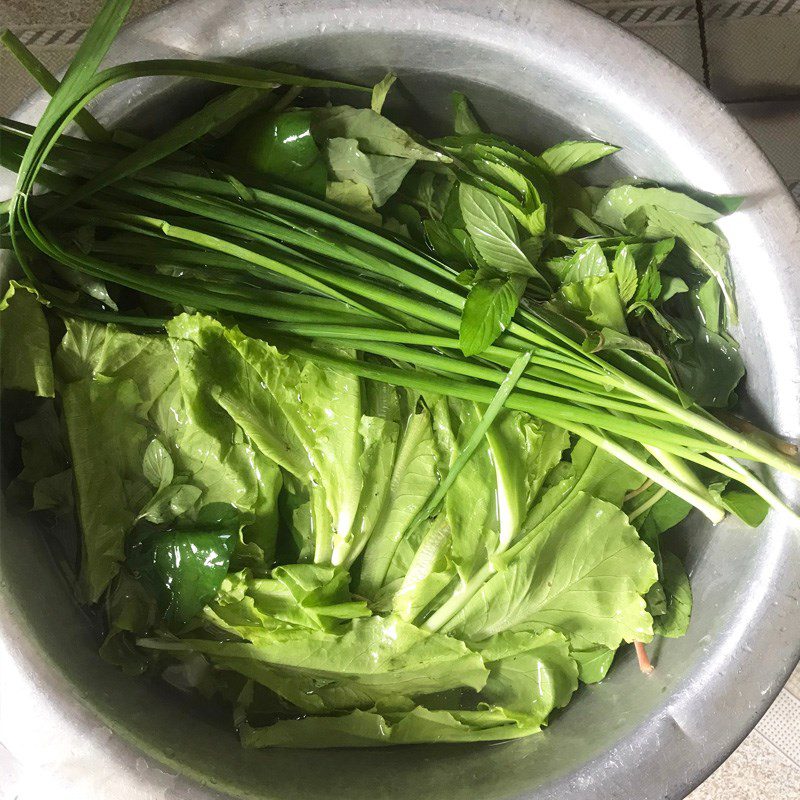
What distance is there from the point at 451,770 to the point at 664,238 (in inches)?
26.9

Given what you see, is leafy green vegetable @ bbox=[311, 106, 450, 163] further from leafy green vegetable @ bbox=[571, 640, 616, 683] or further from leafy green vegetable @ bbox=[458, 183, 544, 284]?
leafy green vegetable @ bbox=[571, 640, 616, 683]

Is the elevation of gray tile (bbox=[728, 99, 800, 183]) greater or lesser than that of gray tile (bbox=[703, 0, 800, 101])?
lesser

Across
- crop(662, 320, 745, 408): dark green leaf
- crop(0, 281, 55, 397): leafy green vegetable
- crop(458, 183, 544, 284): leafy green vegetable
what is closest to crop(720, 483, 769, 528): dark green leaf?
crop(662, 320, 745, 408): dark green leaf

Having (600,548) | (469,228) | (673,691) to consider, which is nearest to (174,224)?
(469,228)

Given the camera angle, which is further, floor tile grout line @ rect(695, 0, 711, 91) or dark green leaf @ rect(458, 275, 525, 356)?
floor tile grout line @ rect(695, 0, 711, 91)

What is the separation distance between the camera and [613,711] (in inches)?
34.2

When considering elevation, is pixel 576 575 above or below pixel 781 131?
below

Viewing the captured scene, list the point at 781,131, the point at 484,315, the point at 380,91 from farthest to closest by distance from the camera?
the point at 781,131 → the point at 380,91 → the point at 484,315

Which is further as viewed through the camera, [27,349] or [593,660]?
[593,660]

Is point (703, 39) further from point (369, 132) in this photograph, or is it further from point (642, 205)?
point (369, 132)

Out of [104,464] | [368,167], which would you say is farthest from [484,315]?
[104,464]

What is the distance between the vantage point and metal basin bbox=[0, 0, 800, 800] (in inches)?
29.9

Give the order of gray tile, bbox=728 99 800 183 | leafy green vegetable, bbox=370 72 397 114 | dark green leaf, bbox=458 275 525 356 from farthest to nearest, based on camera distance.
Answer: gray tile, bbox=728 99 800 183
leafy green vegetable, bbox=370 72 397 114
dark green leaf, bbox=458 275 525 356

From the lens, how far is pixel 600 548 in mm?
853
